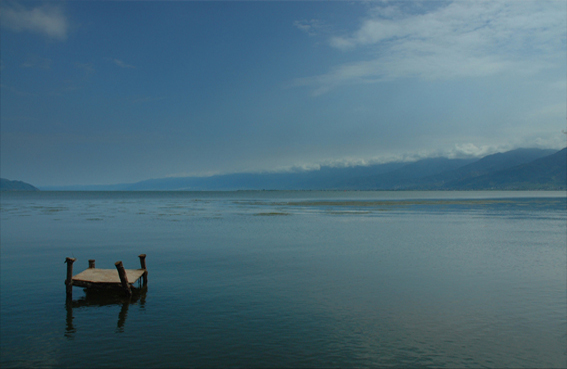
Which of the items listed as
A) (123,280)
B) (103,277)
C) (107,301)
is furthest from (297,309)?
(103,277)

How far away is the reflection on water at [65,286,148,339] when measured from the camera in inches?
715

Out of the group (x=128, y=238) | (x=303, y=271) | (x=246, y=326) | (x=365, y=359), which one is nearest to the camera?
(x=365, y=359)

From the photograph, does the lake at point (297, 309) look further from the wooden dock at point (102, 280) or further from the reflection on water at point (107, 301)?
the wooden dock at point (102, 280)

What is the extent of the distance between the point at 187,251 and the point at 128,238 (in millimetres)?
13091

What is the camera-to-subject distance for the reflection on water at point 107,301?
18.2 meters

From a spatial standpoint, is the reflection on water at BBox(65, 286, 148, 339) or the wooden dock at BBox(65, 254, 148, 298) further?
the wooden dock at BBox(65, 254, 148, 298)

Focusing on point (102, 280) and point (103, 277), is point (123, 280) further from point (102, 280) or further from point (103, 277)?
point (103, 277)

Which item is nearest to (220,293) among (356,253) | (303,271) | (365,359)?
(303,271)

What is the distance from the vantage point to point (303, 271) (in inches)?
1067

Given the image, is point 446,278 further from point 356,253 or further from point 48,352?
point 48,352

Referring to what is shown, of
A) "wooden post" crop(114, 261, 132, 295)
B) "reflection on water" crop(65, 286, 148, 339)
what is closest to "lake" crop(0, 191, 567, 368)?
"reflection on water" crop(65, 286, 148, 339)

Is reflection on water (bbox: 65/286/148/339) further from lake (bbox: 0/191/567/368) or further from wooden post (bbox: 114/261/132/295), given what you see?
wooden post (bbox: 114/261/132/295)

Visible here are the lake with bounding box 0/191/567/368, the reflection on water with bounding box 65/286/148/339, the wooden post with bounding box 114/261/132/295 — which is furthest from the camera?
the wooden post with bounding box 114/261/132/295

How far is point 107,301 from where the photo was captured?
20703 mm
